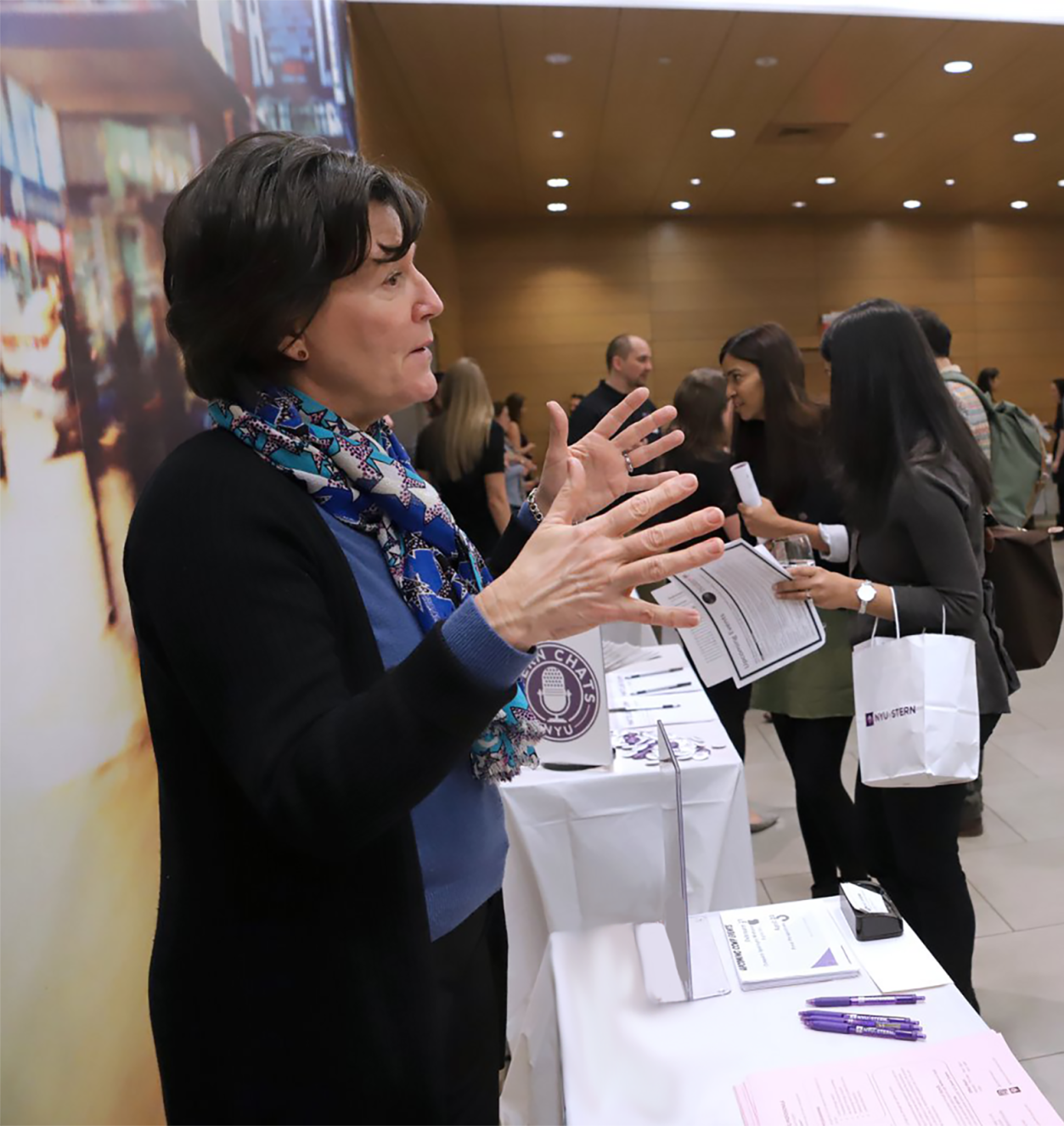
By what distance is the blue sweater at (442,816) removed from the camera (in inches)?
33.1

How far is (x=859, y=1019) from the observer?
3.12ft

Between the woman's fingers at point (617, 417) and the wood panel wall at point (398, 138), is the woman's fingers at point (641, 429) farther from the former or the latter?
the wood panel wall at point (398, 138)

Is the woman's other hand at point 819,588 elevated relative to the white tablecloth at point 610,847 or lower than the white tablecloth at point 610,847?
elevated

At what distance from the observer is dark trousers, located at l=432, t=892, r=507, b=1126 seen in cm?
95

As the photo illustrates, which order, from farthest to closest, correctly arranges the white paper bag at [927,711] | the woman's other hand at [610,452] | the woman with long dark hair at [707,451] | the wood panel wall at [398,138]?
the wood panel wall at [398,138]
the woman with long dark hair at [707,451]
the white paper bag at [927,711]
the woman's other hand at [610,452]

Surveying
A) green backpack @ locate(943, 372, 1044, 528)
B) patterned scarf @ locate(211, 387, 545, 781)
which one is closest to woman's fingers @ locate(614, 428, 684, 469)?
patterned scarf @ locate(211, 387, 545, 781)

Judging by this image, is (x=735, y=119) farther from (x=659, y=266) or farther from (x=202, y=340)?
(x=202, y=340)

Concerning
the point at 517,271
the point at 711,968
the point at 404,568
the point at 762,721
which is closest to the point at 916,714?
the point at 711,968

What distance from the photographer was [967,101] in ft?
20.6

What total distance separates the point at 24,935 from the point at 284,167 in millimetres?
821

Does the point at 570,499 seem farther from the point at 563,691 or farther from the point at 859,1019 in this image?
the point at 563,691

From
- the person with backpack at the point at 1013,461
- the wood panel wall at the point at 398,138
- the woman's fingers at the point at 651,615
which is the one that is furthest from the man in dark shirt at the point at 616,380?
the woman's fingers at the point at 651,615

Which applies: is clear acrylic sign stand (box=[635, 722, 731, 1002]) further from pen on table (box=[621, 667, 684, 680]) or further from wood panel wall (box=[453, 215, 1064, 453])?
wood panel wall (box=[453, 215, 1064, 453])

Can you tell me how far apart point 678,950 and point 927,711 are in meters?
0.67
